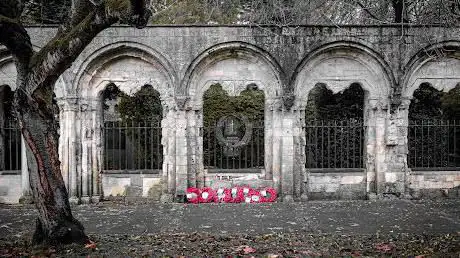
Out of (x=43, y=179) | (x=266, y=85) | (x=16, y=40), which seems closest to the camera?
(x=16, y=40)

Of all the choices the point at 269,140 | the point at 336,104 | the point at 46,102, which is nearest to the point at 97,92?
the point at 269,140

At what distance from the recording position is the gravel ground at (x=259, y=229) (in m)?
6.45

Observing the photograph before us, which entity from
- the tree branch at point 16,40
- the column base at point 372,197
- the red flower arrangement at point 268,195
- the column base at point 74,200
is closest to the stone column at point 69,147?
the column base at point 74,200

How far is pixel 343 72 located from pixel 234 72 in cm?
269

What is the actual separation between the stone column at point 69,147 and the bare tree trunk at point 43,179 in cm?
485

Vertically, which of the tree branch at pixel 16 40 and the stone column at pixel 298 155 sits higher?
the tree branch at pixel 16 40

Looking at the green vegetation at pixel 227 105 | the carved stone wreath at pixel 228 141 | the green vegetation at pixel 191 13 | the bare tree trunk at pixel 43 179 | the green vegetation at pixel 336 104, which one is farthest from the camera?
the green vegetation at pixel 191 13

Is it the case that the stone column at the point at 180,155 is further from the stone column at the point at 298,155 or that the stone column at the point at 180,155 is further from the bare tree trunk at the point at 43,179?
the bare tree trunk at the point at 43,179

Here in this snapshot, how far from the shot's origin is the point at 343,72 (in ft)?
38.6

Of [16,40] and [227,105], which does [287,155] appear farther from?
[16,40]

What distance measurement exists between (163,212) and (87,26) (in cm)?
474

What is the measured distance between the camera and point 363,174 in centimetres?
1180

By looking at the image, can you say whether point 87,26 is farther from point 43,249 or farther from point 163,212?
point 163,212

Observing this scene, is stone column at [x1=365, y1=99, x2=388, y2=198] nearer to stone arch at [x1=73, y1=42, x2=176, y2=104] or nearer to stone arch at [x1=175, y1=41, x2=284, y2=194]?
stone arch at [x1=175, y1=41, x2=284, y2=194]
